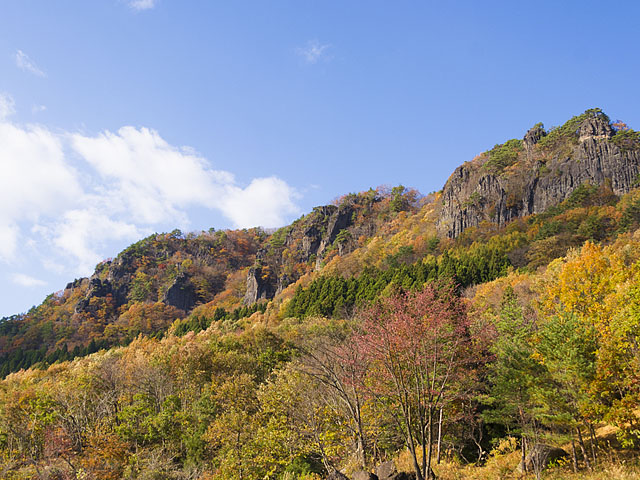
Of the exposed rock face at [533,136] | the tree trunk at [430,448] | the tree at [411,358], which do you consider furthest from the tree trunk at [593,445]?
the exposed rock face at [533,136]

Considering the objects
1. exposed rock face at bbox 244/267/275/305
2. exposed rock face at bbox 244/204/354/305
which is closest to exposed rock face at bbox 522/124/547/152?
exposed rock face at bbox 244/204/354/305

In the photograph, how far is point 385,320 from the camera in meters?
12.9

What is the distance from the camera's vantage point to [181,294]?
104688mm

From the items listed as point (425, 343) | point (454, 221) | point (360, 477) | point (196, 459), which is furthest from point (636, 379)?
point (454, 221)

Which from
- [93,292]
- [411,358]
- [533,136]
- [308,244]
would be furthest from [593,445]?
[93,292]

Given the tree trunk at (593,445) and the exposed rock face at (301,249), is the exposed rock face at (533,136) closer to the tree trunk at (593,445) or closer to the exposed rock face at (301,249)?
the exposed rock face at (301,249)

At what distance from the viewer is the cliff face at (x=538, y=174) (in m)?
66.4

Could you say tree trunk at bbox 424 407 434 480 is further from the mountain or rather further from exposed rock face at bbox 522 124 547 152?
exposed rock face at bbox 522 124 547 152

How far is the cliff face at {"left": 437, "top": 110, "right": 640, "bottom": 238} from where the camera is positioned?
6644 cm

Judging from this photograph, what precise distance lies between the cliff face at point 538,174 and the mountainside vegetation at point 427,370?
308 millimetres

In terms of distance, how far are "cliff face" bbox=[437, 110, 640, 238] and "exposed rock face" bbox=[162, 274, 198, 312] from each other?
67.4 m

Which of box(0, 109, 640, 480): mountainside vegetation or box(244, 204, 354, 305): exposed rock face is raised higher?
box(244, 204, 354, 305): exposed rock face

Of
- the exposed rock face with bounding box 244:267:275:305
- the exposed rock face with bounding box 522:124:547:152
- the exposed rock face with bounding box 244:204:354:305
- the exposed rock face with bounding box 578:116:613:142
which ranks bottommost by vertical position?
the exposed rock face with bounding box 244:267:275:305

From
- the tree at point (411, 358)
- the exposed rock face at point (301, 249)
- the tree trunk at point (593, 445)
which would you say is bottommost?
the tree trunk at point (593, 445)
